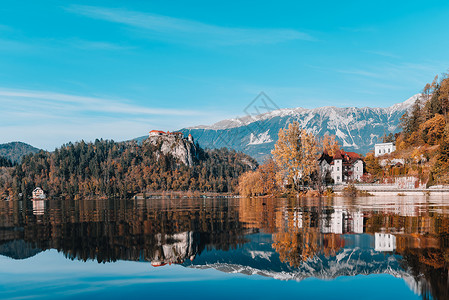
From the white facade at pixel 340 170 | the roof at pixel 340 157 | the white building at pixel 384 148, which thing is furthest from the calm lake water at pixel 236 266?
the white building at pixel 384 148

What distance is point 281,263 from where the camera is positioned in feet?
45.0

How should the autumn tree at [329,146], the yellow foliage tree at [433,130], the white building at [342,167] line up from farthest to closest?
the autumn tree at [329,146] → the white building at [342,167] → the yellow foliage tree at [433,130]

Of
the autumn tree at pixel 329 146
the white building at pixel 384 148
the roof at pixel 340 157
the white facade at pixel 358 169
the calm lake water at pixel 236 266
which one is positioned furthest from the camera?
the white building at pixel 384 148

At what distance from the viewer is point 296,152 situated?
100312 millimetres

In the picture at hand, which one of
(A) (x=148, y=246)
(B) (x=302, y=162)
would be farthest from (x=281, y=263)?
(B) (x=302, y=162)

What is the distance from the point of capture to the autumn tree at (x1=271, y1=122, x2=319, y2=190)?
101 meters

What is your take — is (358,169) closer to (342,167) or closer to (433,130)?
(342,167)

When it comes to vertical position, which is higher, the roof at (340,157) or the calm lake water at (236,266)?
the calm lake water at (236,266)

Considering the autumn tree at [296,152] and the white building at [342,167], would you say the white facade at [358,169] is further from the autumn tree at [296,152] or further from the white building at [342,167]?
the autumn tree at [296,152]

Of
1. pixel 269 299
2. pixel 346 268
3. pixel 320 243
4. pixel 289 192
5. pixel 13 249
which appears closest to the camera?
pixel 269 299

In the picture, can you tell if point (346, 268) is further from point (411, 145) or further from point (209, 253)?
point (411, 145)

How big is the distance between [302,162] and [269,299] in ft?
305

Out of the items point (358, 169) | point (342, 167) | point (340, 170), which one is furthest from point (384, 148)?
point (340, 170)

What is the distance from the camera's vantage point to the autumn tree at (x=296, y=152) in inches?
3976
